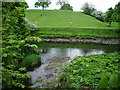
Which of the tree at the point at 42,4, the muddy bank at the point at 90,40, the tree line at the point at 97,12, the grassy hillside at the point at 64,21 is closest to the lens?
the muddy bank at the point at 90,40

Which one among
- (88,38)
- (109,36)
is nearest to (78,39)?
(88,38)

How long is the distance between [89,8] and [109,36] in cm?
4120

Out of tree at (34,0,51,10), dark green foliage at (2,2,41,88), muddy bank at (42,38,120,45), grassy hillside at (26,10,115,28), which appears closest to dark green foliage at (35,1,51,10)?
tree at (34,0,51,10)

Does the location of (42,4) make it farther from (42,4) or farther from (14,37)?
(14,37)

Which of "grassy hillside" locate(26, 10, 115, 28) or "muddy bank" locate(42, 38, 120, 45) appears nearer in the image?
"muddy bank" locate(42, 38, 120, 45)

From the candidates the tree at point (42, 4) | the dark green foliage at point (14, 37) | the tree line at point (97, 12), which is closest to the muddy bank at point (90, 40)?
the tree line at point (97, 12)

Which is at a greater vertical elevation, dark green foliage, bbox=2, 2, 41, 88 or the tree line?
the tree line

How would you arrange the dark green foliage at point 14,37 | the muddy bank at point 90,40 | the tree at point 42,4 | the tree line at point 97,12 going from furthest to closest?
the tree at point 42,4
the tree line at point 97,12
the muddy bank at point 90,40
the dark green foliage at point 14,37

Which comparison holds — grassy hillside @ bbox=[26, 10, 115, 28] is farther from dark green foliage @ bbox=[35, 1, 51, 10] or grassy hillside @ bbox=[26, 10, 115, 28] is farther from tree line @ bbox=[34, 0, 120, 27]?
dark green foliage @ bbox=[35, 1, 51, 10]

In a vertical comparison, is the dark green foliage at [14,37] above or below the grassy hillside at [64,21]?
below

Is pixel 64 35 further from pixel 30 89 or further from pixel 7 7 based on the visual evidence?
pixel 30 89

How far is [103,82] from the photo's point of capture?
1397 mm

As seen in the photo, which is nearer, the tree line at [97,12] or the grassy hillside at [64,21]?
the tree line at [97,12]

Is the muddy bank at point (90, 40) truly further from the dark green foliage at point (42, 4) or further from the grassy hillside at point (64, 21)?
the dark green foliage at point (42, 4)
